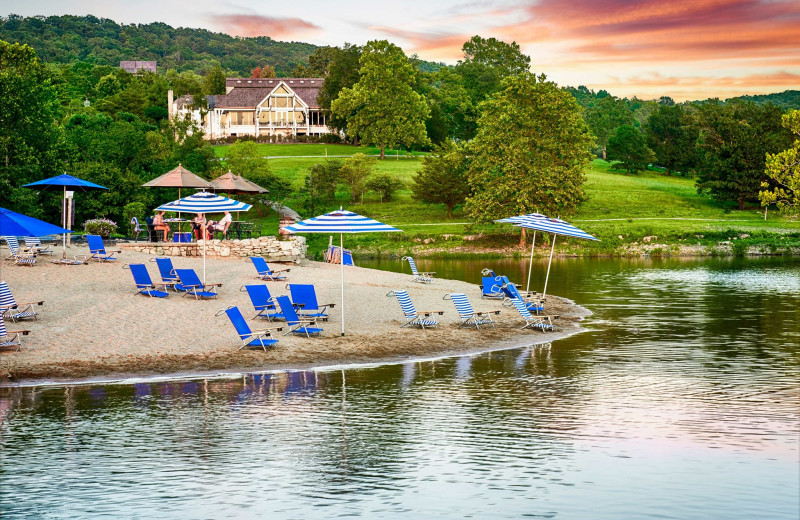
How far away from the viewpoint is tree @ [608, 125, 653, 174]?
332 feet

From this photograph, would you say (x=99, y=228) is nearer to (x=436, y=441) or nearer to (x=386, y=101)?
(x=436, y=441)

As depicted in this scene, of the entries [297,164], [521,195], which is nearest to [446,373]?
[521,195]

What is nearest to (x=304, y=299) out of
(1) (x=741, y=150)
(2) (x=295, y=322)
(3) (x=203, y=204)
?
(2) (x=295, y=322)

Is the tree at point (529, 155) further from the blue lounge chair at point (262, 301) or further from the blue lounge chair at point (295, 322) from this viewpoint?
the blue lounge chair at point (295, 322)

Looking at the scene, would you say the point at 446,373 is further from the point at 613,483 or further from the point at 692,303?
the point at 692,303

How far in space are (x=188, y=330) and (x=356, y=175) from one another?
52774 millimetres

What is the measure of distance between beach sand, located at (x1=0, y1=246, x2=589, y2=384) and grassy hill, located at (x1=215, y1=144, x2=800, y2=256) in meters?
28.1

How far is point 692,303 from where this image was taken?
3416 centimetres

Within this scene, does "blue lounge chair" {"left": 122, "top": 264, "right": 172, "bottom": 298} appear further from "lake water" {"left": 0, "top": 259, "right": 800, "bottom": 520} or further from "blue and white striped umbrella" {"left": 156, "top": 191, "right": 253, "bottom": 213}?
"lake water" {"left": 0, "top": 259, "right": 800, "bottom": 520}

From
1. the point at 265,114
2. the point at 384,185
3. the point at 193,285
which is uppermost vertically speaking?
the point at 265,114

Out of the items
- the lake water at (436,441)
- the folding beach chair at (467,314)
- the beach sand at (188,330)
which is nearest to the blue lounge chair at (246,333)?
the beach sand at (188,330)

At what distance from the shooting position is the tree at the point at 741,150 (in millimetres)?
77938

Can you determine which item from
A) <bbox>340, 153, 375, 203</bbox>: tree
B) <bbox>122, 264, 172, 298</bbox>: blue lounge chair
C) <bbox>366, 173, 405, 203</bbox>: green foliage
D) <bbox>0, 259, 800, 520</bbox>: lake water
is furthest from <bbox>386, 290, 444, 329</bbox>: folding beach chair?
<bbox>366, 173, 405, 203</bbox>: green foliage

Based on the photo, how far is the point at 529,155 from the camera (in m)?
63.8
